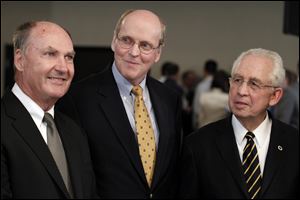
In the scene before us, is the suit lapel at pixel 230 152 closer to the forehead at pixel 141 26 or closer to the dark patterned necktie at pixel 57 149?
the forehead at pixel 141 26

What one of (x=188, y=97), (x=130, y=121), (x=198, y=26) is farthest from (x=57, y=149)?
(x=198, y=26)

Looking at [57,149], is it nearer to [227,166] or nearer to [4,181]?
[4,181]

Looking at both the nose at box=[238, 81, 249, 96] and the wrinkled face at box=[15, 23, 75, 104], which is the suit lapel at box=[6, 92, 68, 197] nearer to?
the wrinkled face at box=[15, 23, 75, 104]

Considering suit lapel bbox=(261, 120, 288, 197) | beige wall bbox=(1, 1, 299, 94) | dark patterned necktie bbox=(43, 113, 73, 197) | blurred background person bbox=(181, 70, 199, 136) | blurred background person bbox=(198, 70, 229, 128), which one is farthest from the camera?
beige wall bbox=(1, 1, 299, 94)

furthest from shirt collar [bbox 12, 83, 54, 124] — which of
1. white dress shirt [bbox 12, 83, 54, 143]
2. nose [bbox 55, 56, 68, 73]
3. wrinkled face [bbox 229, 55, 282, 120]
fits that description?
wrinkled face [bbox 229, 55, 282, 120]

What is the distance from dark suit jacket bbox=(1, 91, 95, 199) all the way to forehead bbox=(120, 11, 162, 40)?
667mm

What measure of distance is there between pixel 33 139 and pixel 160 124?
0.76 m

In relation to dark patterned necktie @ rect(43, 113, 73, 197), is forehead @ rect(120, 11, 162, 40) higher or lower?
higher

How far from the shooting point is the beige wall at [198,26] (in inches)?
402

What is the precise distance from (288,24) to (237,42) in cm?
644

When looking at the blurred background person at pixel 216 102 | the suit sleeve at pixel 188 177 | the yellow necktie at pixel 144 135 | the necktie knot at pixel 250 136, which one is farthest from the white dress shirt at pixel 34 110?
the blurred background person at pixel 216 102

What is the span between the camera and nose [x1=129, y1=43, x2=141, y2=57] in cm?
251

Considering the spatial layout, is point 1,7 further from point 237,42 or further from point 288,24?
point 288,24

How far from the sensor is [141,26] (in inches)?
100
